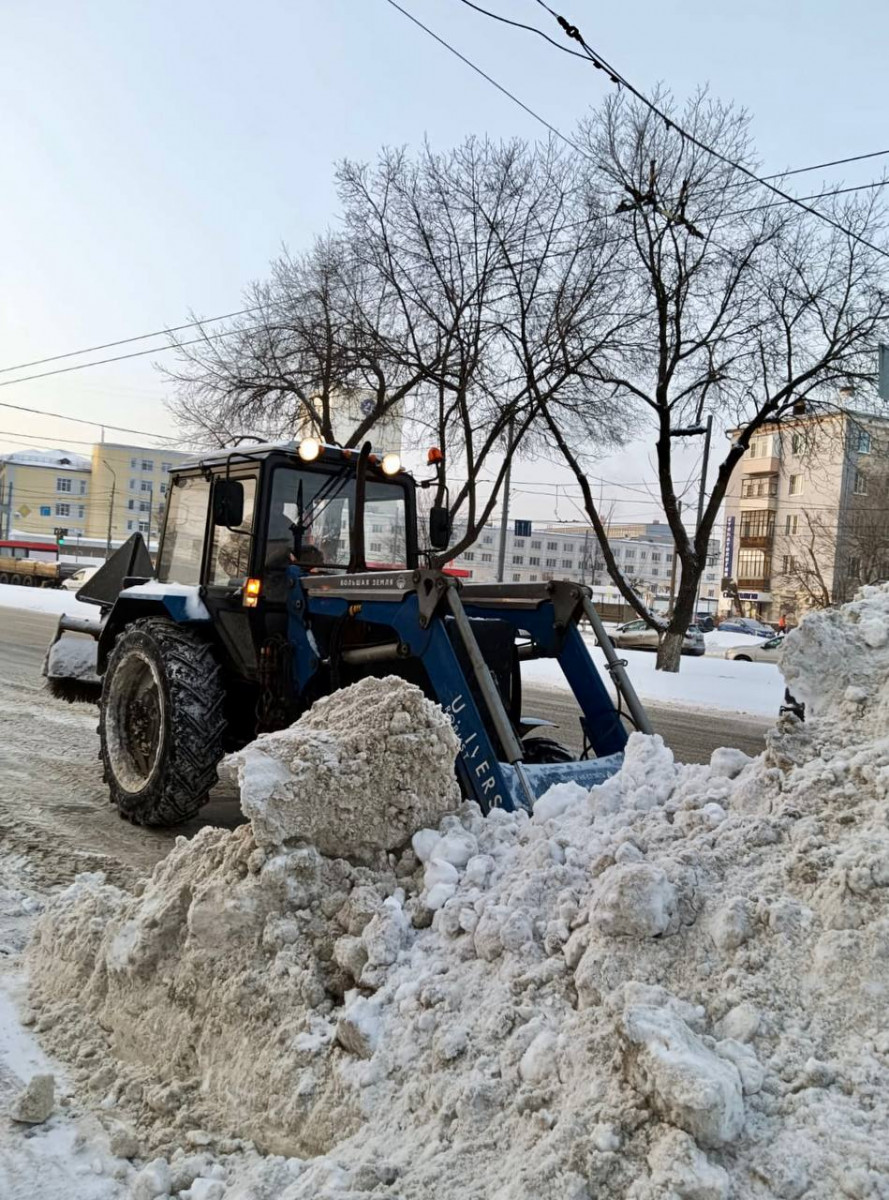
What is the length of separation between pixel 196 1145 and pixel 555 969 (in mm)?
1122

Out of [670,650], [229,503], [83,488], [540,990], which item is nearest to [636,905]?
[540,990]

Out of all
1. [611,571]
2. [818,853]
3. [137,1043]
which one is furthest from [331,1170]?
[611,571]

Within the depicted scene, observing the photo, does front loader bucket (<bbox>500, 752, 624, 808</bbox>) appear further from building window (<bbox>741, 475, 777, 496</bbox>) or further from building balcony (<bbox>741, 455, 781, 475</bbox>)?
building window (<bbox>741, 475, 777, 496</bbox>)

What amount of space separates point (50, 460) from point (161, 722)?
9147 centimetres

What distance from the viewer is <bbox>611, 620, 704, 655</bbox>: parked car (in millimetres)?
31783

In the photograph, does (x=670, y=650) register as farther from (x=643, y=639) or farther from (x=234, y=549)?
(x=643, y=639)

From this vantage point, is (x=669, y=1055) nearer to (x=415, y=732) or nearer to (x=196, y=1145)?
(x=196, y=1145)

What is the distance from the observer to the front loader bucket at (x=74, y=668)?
311 inches

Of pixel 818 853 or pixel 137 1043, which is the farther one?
pixel 137 1043

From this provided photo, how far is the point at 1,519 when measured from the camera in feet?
276

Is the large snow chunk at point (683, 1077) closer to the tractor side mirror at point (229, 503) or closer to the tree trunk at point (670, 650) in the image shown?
the tractor side mirror at point (229, 503)

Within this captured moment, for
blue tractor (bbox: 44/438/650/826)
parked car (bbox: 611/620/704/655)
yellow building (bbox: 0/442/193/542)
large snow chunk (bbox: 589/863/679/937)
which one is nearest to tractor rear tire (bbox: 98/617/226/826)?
blue tractor (bbox: 44/438/650/826)

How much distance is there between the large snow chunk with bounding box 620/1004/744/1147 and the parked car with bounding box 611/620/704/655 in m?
29.8

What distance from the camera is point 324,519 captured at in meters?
6.31
